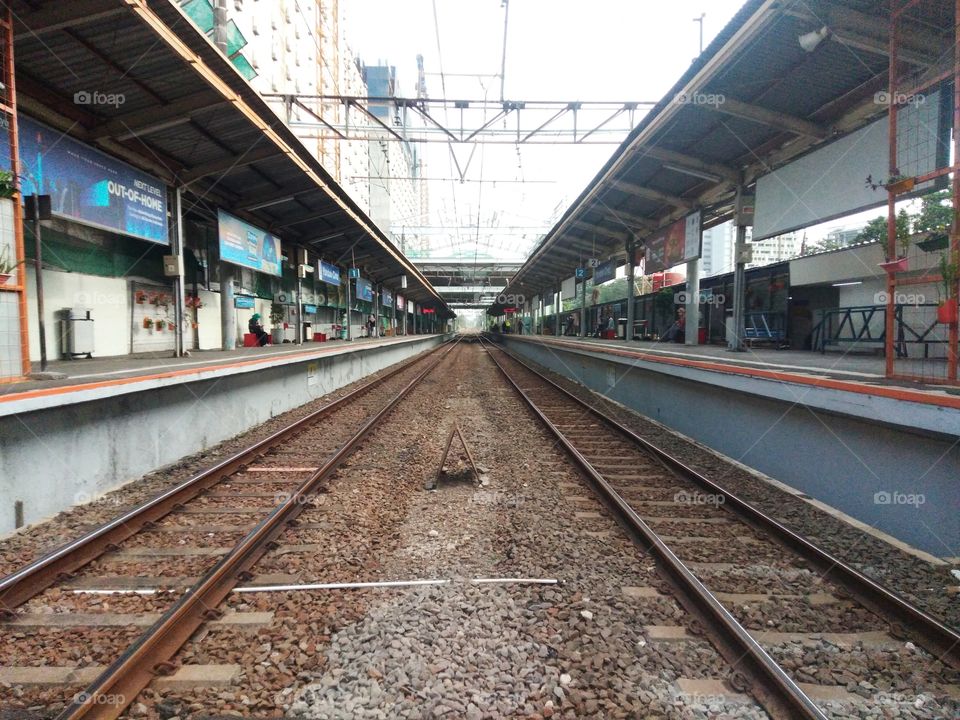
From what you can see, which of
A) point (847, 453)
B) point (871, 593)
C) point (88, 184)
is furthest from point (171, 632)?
point (88, 184)

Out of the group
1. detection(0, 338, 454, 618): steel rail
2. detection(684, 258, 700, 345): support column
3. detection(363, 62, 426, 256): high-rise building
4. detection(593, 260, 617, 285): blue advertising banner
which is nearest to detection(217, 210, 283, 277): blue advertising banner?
detection(0, 338, 454, 618): steel rail

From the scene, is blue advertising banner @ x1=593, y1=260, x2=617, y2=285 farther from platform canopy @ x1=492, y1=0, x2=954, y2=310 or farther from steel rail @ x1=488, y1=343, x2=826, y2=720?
steel rail @ x1=488, y1=343, x2=826, y2=720

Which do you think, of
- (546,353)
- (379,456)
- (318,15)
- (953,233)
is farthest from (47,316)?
(318,15)

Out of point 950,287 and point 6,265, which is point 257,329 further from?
point 950,287

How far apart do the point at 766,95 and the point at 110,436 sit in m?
10.7

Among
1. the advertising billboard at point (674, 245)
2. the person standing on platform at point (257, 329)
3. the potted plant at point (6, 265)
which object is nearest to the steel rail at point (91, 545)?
the potted plant at point (6, 265)

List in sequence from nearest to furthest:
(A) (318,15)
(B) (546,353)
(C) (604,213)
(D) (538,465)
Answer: (D) (538,465) < (C) (604,213) < (B) (546,353) < (A) (318,15)

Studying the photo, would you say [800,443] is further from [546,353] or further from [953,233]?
[546,353]

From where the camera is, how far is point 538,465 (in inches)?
252

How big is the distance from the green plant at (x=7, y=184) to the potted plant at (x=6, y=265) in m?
0.53

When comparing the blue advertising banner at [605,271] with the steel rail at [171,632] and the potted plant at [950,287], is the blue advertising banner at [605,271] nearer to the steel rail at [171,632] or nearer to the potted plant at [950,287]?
the potted plant at [950,287]

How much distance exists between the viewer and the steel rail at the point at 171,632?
7.00ft

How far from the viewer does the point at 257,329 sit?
1580 centimetres

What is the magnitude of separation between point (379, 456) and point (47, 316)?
691 centimetres
